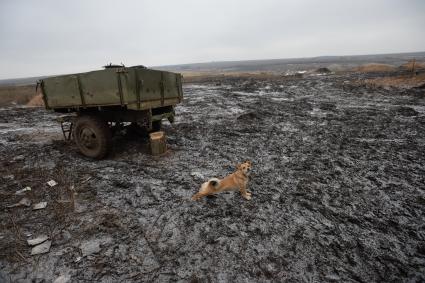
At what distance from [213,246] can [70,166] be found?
4443mm

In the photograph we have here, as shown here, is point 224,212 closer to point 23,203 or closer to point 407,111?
point 23,203

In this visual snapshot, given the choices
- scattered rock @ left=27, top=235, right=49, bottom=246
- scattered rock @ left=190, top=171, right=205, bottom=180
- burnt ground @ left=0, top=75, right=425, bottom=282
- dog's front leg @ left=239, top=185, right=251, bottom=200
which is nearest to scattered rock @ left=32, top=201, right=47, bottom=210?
burnt ground @ left=0, top=75, right=425, bottom=282

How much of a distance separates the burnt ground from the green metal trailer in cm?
76

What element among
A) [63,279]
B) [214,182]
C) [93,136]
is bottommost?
[63,279]

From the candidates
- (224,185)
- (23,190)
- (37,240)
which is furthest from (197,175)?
(23,190)

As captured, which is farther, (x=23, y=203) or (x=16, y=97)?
(x=16, y=97)

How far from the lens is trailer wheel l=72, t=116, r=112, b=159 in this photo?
20.7 feet

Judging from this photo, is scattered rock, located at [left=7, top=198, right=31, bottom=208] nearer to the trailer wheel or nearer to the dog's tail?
the trailer wheel

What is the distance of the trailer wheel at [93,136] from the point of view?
6.32m

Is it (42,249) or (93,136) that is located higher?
(93,136)

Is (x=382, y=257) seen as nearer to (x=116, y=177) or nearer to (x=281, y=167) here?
(x=281, y=167)

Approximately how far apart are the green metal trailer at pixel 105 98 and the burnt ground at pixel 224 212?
76cm

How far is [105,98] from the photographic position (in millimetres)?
5844

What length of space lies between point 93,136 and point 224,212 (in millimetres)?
4020
